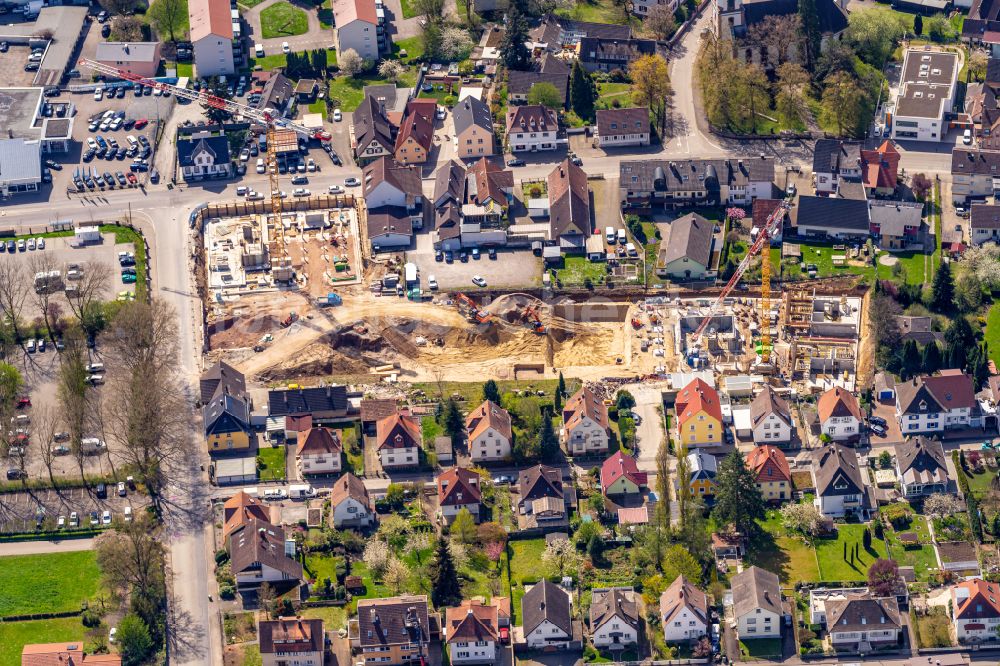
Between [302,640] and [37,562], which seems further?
[37,562]

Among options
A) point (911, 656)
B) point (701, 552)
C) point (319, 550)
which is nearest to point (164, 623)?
point (319, 550)

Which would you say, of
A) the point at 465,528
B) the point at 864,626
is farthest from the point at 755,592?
the point at 465,528

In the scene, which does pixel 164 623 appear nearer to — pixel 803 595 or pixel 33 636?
pixel 33 636

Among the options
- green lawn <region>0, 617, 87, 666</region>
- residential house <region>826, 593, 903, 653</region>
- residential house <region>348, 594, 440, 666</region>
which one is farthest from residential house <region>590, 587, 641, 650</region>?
green lawn <region>0, 617, 87, 666</region>

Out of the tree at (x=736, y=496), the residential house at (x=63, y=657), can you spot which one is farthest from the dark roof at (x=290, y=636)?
the tree at (x=736, y=496)

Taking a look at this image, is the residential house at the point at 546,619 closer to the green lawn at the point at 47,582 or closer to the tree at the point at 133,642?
the tree at the point at 133,642
